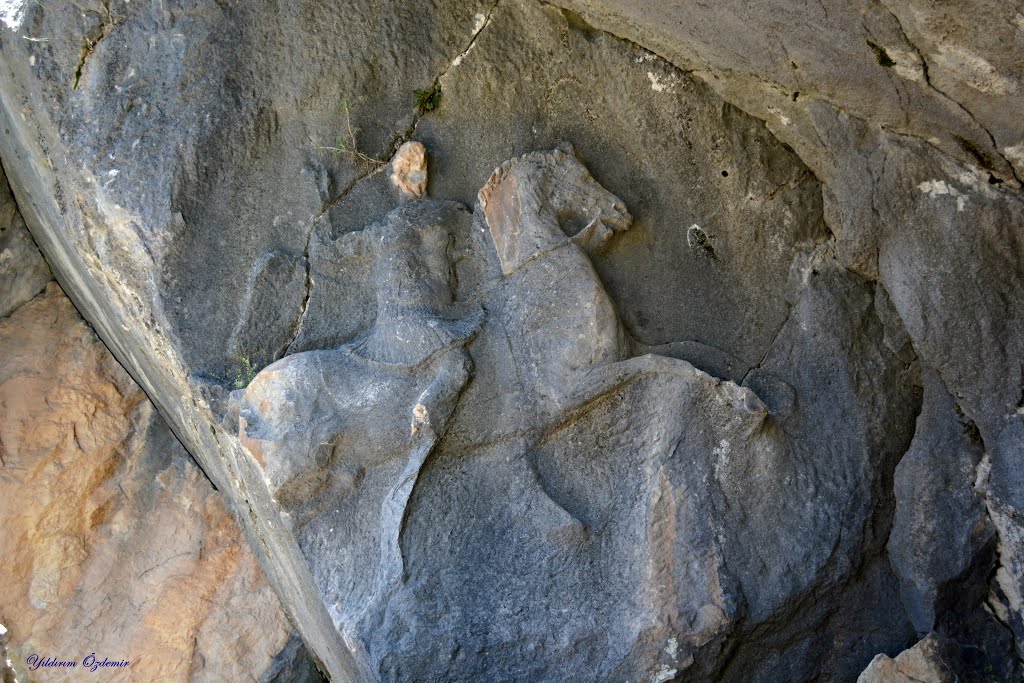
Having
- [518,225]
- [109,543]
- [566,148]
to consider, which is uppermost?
[566,148]

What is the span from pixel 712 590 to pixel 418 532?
767 mm

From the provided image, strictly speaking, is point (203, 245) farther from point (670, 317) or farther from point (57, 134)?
point (670, 317)

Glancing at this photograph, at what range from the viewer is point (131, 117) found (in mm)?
2758

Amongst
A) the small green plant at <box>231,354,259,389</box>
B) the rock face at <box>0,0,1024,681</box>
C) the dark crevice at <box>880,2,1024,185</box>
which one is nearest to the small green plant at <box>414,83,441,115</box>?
the rock face at <box>0,0,1024,681</box>

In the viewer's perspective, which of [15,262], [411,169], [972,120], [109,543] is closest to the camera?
[972,120]

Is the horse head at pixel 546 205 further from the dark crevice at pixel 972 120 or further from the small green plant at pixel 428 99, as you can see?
the dark crevice at pixel 972 120

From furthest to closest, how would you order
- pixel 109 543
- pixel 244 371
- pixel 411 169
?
1. pixel 109 543
2. pixel 411 169
3. pixel 244 371

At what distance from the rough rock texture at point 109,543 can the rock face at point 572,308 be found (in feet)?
1.97

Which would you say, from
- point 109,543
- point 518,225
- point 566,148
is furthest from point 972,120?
point 109,543

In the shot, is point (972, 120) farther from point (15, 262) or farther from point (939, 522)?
point (15, 262)

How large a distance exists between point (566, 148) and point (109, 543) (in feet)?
6.73

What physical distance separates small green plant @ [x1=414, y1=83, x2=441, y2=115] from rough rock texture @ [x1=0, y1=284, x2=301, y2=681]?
5.06ft

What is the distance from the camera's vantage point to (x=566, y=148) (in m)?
2.84

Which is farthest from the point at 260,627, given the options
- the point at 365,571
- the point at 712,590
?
the point at 712,590
